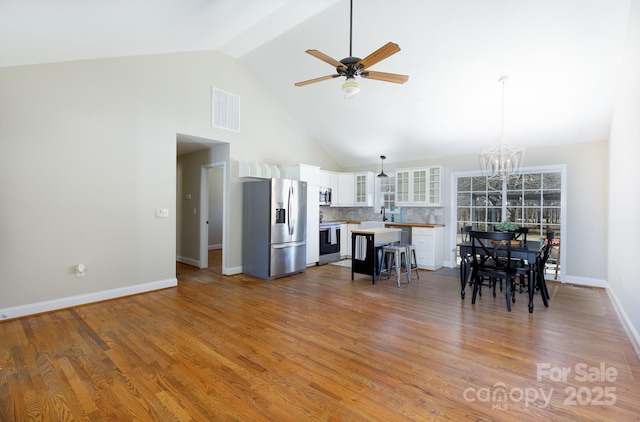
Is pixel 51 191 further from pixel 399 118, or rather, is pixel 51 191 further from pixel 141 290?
pixel 399 118

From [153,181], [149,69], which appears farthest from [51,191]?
[149,69]

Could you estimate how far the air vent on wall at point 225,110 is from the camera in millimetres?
5180

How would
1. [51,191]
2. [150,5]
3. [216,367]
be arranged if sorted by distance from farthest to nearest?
[51,191]
[150,5]
[216,367]

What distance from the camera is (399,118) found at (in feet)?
18.6

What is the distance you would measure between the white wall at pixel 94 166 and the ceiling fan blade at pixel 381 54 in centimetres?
316

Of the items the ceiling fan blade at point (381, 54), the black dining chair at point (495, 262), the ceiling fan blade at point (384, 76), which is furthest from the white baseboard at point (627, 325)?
the ceiling fan blade at point (381, 54)

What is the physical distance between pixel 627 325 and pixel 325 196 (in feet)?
17.5

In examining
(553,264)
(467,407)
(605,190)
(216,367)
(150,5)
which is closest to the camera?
(467,407)

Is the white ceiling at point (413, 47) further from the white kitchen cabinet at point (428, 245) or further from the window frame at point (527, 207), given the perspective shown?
the white kitchen cabinet at point (428, 245)

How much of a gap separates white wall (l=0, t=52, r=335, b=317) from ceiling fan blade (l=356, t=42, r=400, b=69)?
316 cm

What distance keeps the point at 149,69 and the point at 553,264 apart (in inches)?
293

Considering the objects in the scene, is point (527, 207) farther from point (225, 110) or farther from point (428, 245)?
point (225, 110)

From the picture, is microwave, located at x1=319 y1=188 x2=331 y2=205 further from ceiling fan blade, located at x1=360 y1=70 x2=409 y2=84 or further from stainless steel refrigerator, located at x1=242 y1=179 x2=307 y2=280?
ceiling fan blade, located at x1=360 y1=70 x2=409 y2=84

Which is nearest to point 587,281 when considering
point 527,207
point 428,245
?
point 527,207
